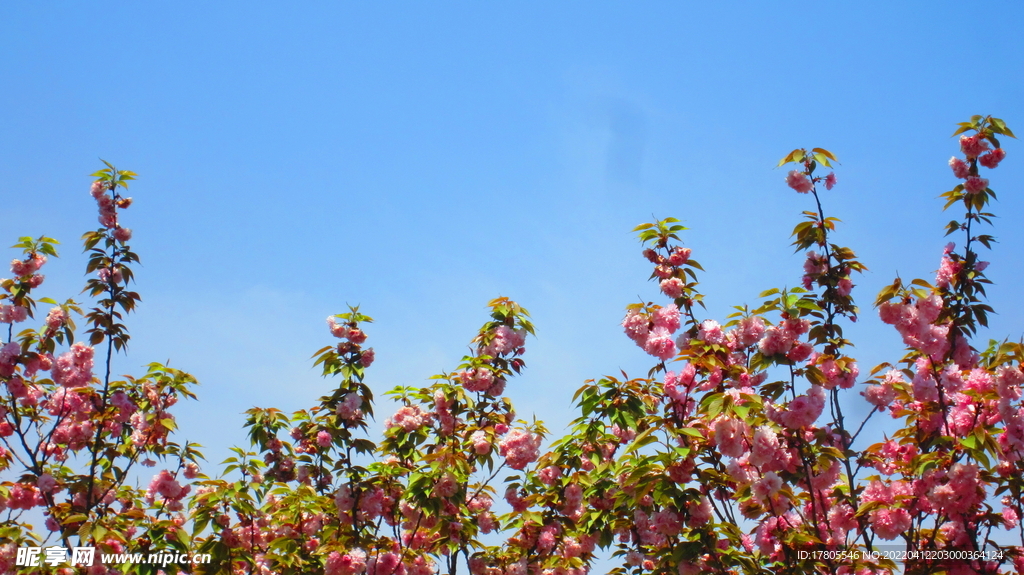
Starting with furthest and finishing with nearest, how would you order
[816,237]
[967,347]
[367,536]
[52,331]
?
[52,331]
[367,536]
[816,237]
[967,347]

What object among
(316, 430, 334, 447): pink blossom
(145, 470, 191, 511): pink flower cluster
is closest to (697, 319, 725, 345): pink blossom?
(316, 430, 334, 447): pink blossom

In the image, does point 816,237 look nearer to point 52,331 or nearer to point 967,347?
point 967,347

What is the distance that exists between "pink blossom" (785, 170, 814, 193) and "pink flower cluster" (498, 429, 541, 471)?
11.1 ft

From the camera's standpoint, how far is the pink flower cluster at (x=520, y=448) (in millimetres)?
7074

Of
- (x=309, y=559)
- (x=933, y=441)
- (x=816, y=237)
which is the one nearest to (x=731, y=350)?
(x=816, y=237)

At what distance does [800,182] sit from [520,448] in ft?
11.6

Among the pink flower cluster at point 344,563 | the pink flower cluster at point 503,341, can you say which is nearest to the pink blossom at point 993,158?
the pink flower cluster at point 503,341

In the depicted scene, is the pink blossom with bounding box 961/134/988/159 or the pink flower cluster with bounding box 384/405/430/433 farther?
the pink flower cluster with bounding box 384/405/430/433

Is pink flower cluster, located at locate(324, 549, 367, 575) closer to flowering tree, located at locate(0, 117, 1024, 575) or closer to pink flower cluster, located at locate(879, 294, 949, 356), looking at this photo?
flowering tree, located at locate(0, 117, 1024, 575)

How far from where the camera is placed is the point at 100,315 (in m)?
7.04

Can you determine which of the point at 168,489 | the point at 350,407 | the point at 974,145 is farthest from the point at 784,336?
the point at 168,489

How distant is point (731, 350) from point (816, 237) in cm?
114

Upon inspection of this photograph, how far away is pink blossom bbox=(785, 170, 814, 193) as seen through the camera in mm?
6070

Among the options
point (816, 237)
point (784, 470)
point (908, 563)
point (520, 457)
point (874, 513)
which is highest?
point (816, 237)
